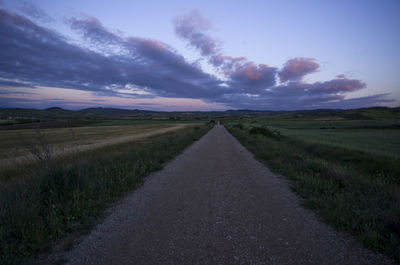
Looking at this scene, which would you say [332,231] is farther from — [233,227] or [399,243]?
[233,227]

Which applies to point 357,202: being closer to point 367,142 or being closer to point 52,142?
point 367,142

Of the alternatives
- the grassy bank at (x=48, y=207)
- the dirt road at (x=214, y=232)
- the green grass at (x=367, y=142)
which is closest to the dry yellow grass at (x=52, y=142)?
the grassy bank at (x=48, y=207)

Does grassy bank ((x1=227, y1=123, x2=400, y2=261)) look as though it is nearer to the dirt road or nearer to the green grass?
the dirt road

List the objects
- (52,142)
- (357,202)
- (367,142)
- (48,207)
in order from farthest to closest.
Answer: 1. (52,142)
2. (367,142)
3. (357,202)
4. (48,207)

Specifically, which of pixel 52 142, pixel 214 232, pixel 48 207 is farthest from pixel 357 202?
pixel 52 142

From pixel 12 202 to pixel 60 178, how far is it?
45.4 inches

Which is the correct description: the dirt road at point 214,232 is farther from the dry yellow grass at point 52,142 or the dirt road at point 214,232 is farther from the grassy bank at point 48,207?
the dry yellow grass at point 52,142

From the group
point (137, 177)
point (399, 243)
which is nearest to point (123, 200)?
point (137, 177)

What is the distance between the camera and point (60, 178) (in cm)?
478

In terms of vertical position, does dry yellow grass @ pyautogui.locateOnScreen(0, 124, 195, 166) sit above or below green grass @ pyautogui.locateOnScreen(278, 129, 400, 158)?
below

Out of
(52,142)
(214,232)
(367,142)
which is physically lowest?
(52,142)

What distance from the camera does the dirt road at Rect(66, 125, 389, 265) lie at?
2604 millimetres

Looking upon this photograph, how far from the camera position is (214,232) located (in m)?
3.28

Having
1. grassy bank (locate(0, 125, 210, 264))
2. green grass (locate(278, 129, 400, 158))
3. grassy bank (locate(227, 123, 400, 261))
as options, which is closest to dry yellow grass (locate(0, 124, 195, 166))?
grassy bank (locate(0, 125, 210, 264))
